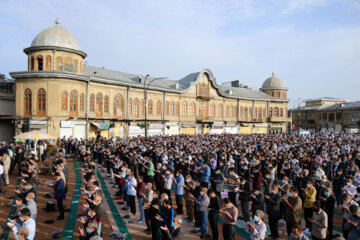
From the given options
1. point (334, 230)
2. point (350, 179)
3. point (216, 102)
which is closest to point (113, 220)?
point (334, 230)

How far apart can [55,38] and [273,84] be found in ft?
161

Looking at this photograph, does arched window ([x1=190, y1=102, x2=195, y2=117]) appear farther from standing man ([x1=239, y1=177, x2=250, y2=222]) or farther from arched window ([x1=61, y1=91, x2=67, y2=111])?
standing man ([x1=239, y1=177, x2=250, y2=222])

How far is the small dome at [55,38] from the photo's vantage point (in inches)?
1248

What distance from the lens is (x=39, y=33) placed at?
108 ft

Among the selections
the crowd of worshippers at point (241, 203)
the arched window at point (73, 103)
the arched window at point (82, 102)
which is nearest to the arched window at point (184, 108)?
the arched window at point (82, 102)

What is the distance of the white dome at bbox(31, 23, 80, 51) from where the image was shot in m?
31.7

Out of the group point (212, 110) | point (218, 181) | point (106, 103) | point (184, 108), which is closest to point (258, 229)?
point (218, 181)

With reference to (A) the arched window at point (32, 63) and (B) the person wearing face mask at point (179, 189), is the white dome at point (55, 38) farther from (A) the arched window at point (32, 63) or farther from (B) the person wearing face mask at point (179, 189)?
(B) the person wearing face mask at point (179, 189)

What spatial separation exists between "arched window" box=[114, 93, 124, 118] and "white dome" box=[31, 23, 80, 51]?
8042 millimetres

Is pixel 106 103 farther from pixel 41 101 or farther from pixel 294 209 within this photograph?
pixel 294 209

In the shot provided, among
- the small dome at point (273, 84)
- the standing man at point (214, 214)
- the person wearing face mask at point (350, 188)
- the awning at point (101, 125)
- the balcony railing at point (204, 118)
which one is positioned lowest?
the standing man at point (214, 214)

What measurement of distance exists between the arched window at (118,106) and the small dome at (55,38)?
8.04m

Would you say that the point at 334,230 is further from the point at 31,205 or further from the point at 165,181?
the point at 31,205

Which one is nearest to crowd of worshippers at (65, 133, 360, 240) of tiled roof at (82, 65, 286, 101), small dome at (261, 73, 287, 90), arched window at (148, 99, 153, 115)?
tiled roof at (82, 65, 286, 101)
